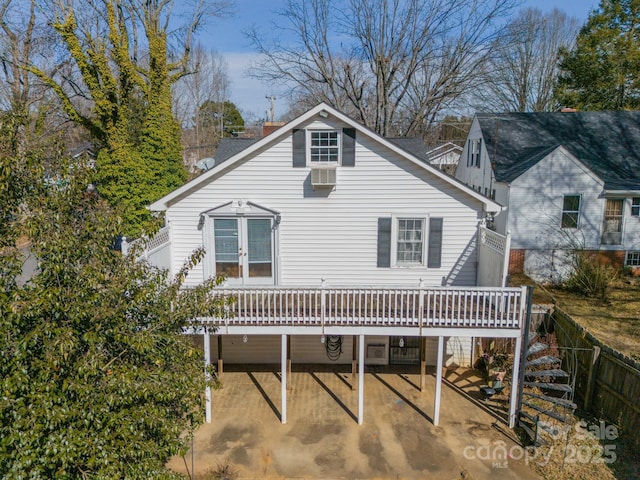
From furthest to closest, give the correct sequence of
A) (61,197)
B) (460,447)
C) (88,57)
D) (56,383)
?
(88,57), (460,447), (61,197), (56,383)

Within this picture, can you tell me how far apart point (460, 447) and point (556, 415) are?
2.10 meters

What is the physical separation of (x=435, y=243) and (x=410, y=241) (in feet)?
2.12

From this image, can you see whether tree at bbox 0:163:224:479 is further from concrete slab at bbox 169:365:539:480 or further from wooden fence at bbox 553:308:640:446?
wooden fence at bbox 553:308:640:446

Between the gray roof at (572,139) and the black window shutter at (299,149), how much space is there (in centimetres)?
1004

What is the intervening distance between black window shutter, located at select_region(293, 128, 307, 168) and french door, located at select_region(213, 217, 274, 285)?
167cm

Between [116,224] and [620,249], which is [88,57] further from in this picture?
[620,249]

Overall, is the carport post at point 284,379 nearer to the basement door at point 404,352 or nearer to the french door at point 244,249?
the french door at point 244,249

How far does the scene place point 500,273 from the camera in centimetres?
930

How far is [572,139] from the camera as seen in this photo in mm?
19656

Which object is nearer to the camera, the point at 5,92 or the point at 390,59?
the point at 5,92

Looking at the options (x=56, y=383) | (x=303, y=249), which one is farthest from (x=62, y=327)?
(x=303, y=249)

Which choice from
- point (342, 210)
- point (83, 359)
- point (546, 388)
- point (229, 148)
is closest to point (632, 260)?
point (546, 388)

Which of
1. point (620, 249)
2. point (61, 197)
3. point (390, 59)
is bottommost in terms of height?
point (620, 249)

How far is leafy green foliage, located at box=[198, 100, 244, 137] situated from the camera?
4447 centimetres
